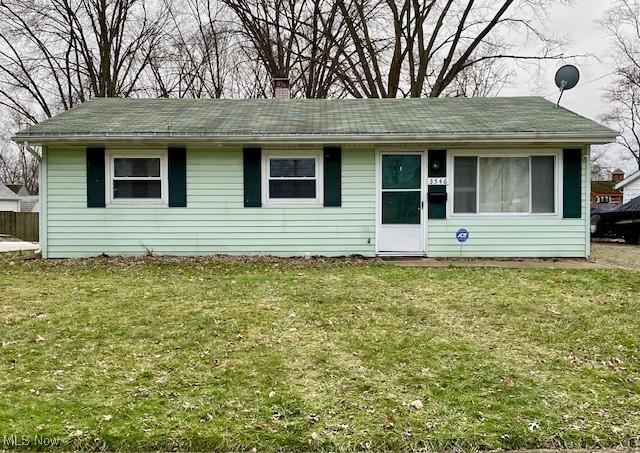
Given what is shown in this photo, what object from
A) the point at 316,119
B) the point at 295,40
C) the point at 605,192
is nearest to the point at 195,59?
the point at 295,40

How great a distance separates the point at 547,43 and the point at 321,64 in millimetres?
9909

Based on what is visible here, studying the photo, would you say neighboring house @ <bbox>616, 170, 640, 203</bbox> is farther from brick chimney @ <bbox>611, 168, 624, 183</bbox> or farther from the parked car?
brick chimney @ <bbox>611, 168, 624, 183</bbox>

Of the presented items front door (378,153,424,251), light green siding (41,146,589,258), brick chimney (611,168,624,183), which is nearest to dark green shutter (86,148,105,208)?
light green siding (41,146,589,258)

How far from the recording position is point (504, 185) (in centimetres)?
965

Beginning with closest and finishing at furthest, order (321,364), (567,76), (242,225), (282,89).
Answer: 1. (321,364)
2. (242,225)
3. (567,76)
4. (282,89)

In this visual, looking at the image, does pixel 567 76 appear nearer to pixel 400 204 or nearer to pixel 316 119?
pixel 400 204

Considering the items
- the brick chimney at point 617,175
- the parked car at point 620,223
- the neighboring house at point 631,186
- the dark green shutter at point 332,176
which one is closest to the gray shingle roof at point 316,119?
the dark green shutter at point 332,176

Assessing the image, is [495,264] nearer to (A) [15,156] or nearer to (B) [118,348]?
(B) [118,348]

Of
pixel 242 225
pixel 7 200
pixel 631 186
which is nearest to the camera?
pixel 242 225

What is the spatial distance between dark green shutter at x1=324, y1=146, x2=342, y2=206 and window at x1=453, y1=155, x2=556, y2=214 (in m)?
2.27

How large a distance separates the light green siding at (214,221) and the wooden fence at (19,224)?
13.0 meters

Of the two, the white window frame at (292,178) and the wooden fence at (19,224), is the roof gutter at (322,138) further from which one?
the wooden fence at (19,224)

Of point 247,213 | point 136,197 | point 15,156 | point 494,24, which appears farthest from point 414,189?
point 15,156

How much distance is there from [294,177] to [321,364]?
242 inches
